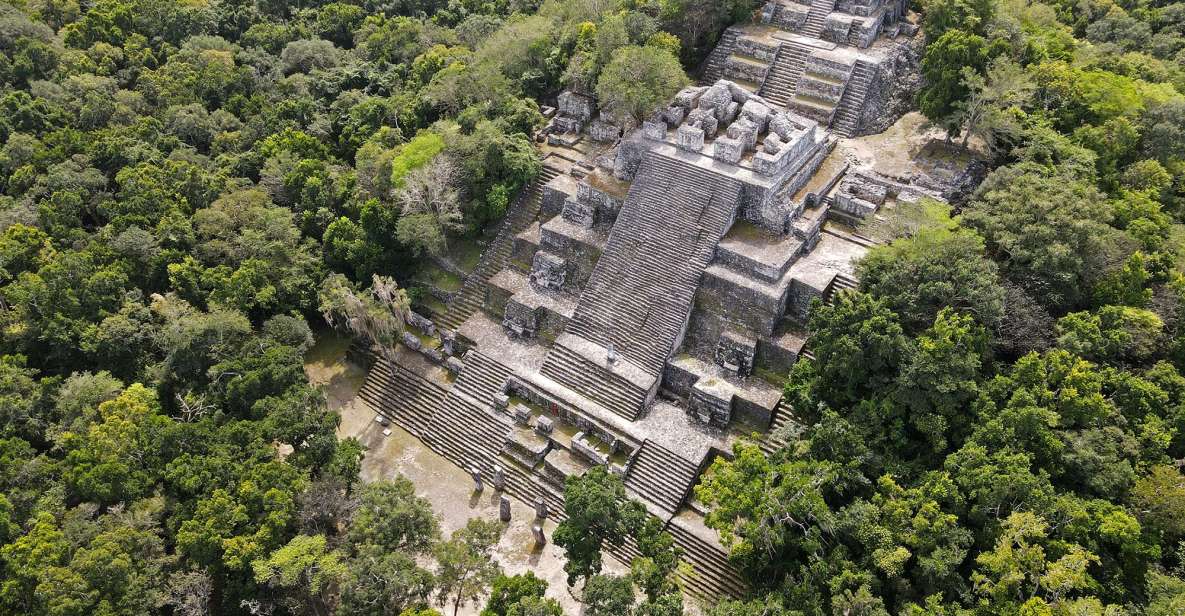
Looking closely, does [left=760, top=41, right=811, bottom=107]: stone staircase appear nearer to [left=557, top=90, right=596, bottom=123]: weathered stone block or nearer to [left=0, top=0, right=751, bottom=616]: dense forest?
[left=0, top=0, right=751, bottom=616]: dense forest

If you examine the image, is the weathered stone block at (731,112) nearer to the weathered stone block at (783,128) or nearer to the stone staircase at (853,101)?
the weathered stone block at (783,128)

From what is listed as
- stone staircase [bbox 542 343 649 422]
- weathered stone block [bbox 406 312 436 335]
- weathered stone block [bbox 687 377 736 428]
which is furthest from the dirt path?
weathered stone block [bbox 687 377 736 428]

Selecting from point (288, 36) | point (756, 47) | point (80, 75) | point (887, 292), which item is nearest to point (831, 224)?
point (887, 292)

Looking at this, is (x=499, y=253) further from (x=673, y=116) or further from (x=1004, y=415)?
(x=1004, y=415)

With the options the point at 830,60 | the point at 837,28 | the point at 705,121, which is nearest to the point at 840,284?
the point at 705,121

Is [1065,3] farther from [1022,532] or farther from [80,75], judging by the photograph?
[80,75]

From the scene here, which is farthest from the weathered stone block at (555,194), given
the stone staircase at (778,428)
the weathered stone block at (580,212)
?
the stone staircase at (778,428)
